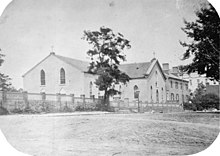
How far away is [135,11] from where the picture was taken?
420cm

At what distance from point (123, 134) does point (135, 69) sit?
704mm

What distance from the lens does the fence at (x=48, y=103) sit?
419 centimetres

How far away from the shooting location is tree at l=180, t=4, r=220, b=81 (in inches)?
168

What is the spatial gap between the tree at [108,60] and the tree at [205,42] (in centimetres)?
69

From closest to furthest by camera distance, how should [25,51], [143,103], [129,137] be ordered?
1. [129,137]
2. [143,103]
3. [25,51]

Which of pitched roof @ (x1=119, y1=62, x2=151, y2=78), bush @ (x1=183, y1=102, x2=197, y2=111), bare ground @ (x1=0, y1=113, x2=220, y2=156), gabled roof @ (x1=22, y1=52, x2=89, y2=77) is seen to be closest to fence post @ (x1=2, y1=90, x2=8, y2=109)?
bare ground @ (x1=0, y1=113, x2=220, y2=156)

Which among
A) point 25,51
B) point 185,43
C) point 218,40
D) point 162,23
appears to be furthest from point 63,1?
point 218,40

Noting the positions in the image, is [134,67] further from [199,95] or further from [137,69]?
[199,95]

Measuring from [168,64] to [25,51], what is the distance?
166 cm

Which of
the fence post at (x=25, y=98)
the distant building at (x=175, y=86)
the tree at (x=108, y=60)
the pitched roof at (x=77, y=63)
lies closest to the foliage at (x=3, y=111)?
the fence post at (x=25, y=98)

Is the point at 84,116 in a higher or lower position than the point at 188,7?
lower

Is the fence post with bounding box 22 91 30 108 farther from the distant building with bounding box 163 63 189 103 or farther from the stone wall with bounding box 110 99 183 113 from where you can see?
the distant building with bounding box 163 63 189 103

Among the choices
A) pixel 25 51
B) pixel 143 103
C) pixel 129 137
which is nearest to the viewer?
pixel 129 137

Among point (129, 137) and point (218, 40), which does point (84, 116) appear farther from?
point (218, 40)
